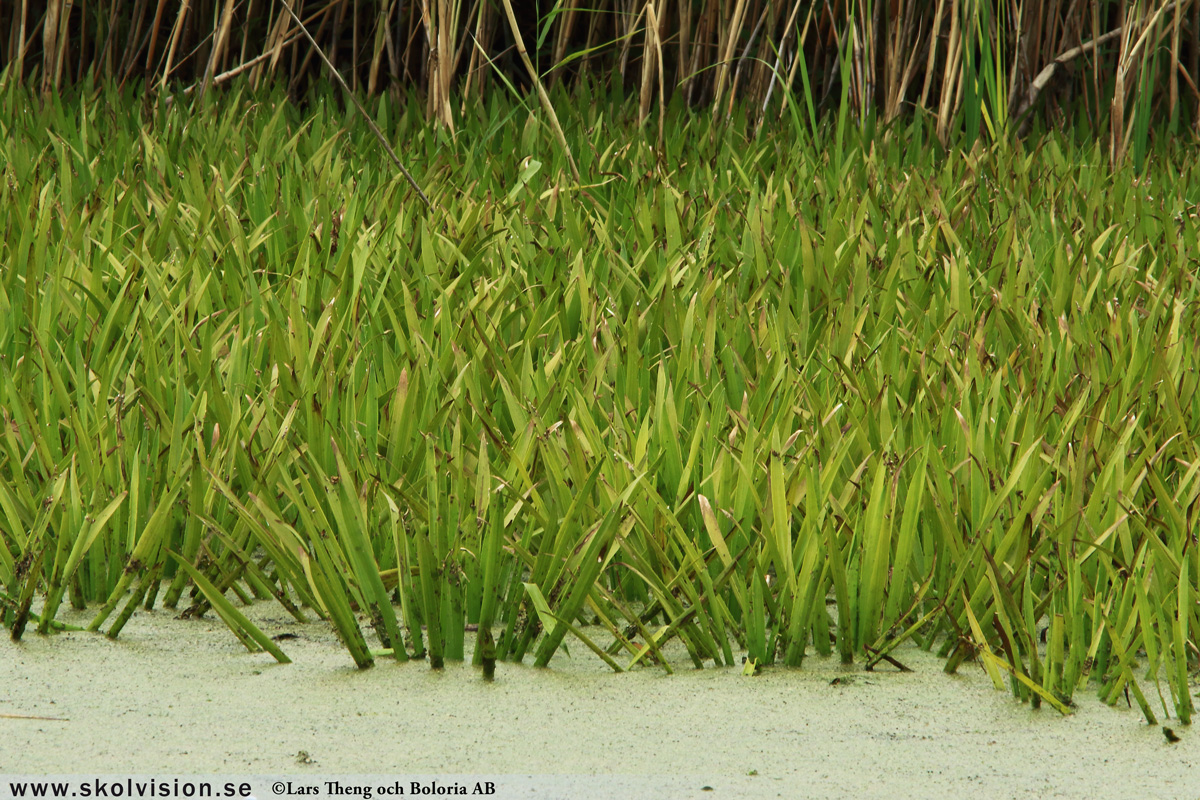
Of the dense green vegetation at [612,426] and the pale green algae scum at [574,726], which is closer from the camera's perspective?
the pale green algae scum at [574,726]

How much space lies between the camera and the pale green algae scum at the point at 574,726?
76 cm

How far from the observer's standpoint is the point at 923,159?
2.54m

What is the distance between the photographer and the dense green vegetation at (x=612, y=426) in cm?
94

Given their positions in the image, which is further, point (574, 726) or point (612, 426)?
point (612, 426)

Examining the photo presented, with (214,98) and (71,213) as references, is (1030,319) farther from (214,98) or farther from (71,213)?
(214,98)

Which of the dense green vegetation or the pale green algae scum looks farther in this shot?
the dense green vegetation

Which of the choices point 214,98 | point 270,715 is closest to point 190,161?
point 214,98

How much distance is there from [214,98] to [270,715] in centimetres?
233

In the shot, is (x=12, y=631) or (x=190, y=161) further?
(x=190, y=161)

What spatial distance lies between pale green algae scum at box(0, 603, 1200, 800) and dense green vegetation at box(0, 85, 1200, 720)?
0.03 m

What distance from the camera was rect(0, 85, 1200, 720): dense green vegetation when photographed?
94cm

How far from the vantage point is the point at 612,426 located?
1.10 meters

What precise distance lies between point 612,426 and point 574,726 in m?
0.32

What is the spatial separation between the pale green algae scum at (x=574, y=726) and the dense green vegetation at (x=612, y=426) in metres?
0.03
